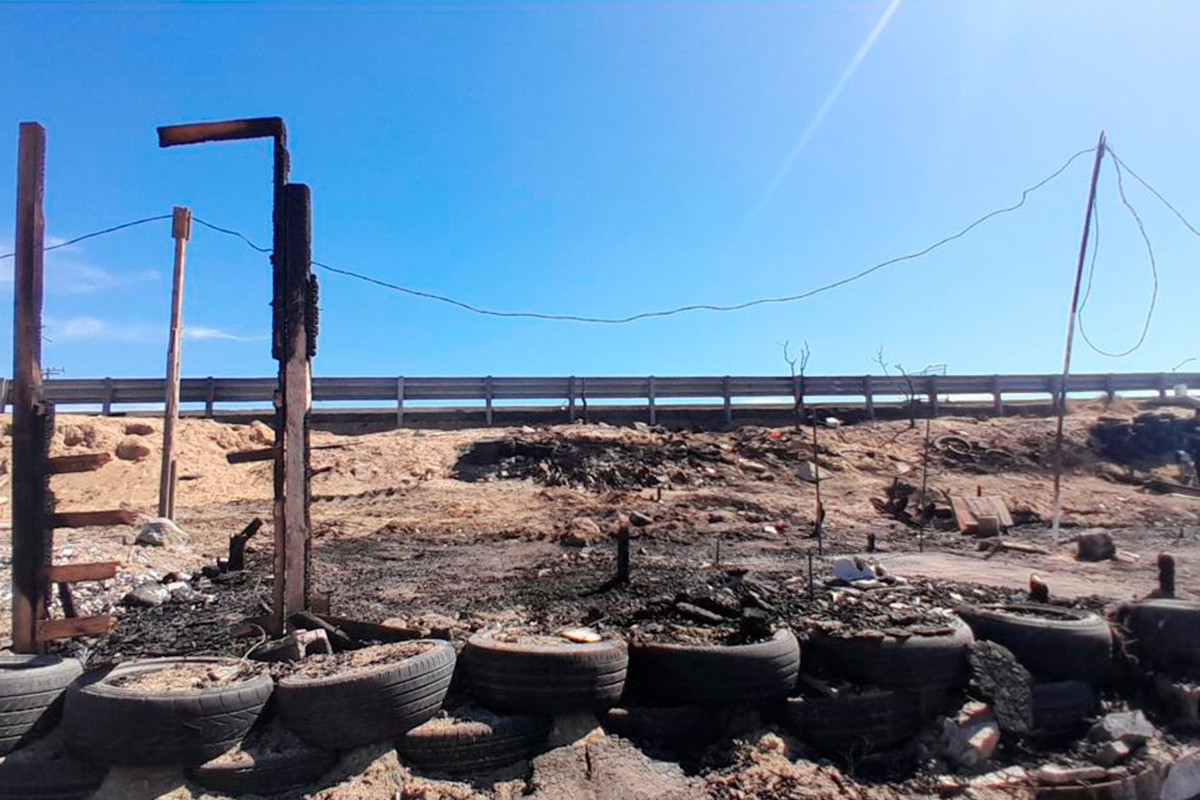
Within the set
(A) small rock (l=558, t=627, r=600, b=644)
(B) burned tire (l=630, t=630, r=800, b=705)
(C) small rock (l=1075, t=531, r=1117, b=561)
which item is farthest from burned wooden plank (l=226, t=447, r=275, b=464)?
(C) small rock (l=1075, t=531, r=1117, b=561)

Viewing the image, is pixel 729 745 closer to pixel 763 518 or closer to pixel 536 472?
pixel 763 518

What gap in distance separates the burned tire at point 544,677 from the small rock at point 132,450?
18.1 meters

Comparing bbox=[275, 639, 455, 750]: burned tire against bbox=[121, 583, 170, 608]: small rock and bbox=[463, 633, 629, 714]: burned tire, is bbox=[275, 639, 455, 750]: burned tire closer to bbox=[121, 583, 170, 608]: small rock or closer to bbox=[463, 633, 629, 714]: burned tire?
bbox=[463, 633, 629, 714]: burned tire

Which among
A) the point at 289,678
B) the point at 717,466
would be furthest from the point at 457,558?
the point at 717,466

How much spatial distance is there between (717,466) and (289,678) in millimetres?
15581

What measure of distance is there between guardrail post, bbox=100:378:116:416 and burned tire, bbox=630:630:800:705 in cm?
2236

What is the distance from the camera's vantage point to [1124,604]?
6633 mm

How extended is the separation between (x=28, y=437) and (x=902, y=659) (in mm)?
5894

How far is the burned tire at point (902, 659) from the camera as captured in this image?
17.3 feet

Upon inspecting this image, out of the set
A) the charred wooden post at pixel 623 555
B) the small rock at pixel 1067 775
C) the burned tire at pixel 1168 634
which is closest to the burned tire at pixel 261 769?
the charred wooden post at pixel 623 555

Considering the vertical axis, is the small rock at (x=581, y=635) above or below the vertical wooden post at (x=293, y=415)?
below

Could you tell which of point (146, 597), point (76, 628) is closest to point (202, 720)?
point (76, 628)

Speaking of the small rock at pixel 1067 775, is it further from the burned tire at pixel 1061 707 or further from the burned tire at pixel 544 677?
the burned tire at pixel 544 677

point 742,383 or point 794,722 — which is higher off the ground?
point 742,383
